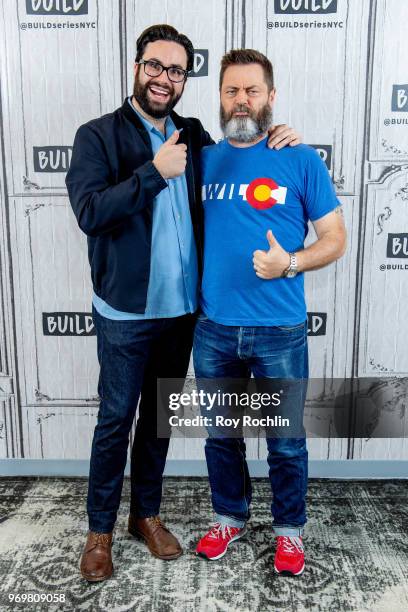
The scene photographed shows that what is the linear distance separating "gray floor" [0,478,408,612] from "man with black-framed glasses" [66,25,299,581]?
0.33 ft

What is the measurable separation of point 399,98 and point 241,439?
1.43m

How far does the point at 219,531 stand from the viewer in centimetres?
198

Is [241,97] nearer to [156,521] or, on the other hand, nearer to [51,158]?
[51,158]

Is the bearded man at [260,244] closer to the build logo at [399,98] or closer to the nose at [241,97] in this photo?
the nose at [241,97]

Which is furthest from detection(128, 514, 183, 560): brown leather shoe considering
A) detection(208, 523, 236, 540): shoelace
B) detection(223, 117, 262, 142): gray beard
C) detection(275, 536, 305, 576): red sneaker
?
detection(223, 117, 262, 142): gray beard

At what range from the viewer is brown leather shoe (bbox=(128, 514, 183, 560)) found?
194 cm

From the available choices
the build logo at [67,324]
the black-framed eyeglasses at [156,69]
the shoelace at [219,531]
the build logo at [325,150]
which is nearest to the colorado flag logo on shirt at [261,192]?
the black-framed eyeglasses at [156,69]

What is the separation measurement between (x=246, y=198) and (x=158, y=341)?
53 centimetres

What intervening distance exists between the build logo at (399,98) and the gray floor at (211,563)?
1.55 metres

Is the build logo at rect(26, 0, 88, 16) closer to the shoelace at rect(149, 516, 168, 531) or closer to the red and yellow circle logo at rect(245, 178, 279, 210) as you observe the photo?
the red and yellow circle logo at rect(245, 178, 279, 210)

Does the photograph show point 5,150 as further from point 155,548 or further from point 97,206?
point 155,548

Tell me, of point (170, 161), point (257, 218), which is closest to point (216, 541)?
point (257, 218)

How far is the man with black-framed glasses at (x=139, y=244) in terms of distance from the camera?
1625 millimetres

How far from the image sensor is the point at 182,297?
5.84 ft
